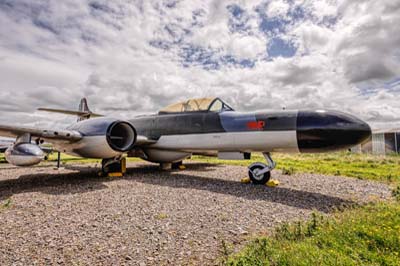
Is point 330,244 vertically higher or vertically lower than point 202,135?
lower

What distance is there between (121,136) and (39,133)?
2477 mm

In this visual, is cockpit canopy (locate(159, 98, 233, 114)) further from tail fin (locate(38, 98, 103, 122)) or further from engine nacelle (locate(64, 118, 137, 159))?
tail fin (locate(38, 98, 103, 122))

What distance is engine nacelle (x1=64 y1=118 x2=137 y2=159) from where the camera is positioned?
7.82 meters

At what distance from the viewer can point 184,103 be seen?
923cm

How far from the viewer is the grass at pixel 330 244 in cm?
249

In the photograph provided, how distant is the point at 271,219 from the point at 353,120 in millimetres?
3229

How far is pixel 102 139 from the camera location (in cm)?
774

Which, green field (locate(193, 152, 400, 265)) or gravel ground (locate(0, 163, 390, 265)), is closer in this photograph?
green field (locate(193, 152, 400, 265))

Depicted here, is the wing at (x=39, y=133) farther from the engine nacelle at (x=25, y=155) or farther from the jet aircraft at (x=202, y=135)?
the engine nacelle at (x=25, y=155)

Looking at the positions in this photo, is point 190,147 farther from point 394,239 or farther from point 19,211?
point 394,239

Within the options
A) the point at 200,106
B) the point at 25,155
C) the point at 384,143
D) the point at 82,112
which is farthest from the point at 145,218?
the point at 384,143

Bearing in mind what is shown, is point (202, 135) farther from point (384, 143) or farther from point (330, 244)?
point (384, 143)

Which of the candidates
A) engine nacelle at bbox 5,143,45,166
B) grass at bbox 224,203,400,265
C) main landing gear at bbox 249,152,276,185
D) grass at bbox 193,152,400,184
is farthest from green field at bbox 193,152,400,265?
grass at bbox 193,152,400,184

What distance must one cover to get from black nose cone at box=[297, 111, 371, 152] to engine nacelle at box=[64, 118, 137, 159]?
538 centimetres
